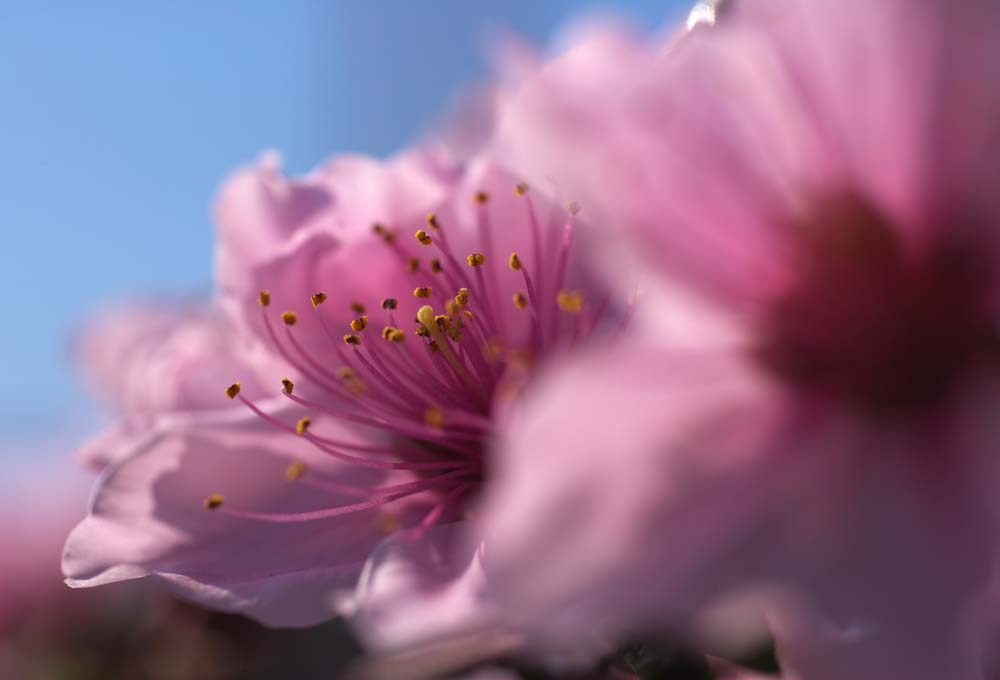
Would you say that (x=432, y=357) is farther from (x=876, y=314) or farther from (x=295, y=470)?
(x=876, y=314)

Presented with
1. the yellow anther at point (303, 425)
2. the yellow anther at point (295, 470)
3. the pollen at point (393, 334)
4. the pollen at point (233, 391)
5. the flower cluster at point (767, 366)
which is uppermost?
the pollen at point (393, 334)

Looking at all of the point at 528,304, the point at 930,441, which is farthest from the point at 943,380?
the point at 528,304

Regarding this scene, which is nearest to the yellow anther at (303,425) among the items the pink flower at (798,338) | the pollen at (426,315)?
the pollen at (426,315)

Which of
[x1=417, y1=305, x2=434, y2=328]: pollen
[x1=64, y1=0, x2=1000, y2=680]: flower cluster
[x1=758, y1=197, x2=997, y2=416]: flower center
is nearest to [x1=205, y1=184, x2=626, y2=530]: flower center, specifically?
[x1=417, y1=305, x2=434, y2=328]: pollen

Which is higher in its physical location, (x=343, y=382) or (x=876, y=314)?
(x=343, y=382)

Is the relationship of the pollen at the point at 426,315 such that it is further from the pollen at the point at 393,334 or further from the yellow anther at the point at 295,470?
the yellow anther at the point at 295,470

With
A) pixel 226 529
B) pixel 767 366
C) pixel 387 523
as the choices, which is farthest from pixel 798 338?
pixel 226 529
